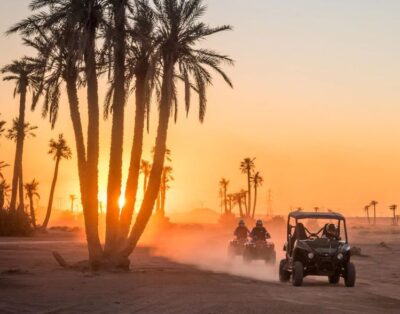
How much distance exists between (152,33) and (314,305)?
45.3ft

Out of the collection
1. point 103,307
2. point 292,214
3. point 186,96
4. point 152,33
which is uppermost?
point 152,33

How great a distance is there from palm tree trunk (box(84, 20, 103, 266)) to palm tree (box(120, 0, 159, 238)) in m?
1.25

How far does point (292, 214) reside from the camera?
76.0 feet

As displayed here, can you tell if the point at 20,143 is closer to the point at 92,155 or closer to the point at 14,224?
the point at 14,224

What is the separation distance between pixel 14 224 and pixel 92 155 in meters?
36.4

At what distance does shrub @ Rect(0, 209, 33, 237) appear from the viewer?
2331 inches

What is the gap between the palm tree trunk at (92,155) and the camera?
1006 inches

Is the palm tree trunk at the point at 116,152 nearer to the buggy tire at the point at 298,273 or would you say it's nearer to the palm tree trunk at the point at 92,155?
the palm tree trunk at the point at 92,155

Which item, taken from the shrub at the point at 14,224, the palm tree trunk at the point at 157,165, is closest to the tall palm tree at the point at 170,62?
the palm tree trunk at the point at 157,165

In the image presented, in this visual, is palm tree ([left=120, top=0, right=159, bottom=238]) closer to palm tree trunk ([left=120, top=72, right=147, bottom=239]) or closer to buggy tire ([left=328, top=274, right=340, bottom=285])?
palm tree trunk ([left=120, top=72, right=147, bottom=239])

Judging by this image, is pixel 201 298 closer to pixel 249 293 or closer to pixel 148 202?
pixel 249 293

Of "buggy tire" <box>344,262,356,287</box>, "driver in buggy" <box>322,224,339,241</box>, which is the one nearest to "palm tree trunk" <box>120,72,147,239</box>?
"driver in buggy" <box>322,224,339,241</box>

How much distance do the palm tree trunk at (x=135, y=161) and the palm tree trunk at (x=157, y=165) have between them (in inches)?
15.1

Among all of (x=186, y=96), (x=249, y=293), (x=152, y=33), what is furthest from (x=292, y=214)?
(x=152, y=33)
